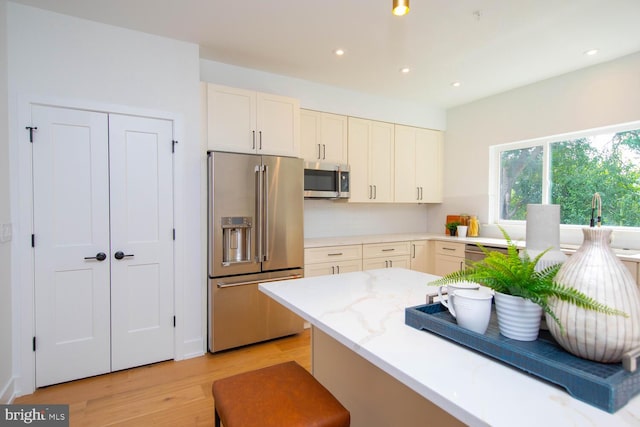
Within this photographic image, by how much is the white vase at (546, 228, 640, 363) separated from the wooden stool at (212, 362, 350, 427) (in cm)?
78

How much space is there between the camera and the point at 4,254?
7.18 ft

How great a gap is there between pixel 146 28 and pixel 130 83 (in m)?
0.44

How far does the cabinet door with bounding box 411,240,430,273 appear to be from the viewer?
4.20m

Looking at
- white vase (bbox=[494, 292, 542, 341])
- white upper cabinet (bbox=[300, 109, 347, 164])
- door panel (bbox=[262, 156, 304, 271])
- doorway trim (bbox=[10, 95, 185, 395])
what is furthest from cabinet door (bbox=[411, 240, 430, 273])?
doorway trim (bbox=[10, 95, 185, 395])

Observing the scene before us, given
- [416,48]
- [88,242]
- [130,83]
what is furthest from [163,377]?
[416,48]

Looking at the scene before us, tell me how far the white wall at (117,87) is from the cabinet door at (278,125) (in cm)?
59

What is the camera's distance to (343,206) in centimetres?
439

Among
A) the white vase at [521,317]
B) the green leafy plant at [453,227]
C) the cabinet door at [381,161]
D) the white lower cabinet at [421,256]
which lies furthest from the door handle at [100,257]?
the green leafy plant at [453,227]

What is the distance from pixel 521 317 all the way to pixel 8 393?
9.83 feet

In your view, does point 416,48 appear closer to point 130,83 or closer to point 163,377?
point 130,83

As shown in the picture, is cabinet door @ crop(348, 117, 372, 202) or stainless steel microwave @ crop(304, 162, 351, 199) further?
cabinet door @ crop(348, 117, 372, 202)

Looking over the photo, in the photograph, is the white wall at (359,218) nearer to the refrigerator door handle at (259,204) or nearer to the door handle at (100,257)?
the refrigerator door handle at (259,204)

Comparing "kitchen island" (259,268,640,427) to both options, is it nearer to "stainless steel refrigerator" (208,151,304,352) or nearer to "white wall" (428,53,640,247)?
"stainless steel refrigerator" (208,151,304,352)

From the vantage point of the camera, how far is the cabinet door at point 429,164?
15.4ft
